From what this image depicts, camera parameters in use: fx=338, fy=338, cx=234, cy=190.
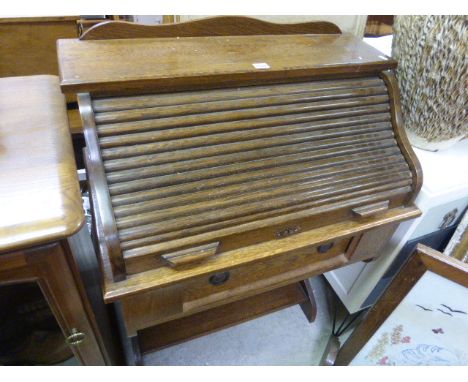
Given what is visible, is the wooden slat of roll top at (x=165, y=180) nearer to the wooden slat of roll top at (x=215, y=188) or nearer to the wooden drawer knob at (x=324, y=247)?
the wooden slat of roll top at (x=215, y=188)

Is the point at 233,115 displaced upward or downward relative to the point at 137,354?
upward

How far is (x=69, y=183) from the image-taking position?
1.85 feet

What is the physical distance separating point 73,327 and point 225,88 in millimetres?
601

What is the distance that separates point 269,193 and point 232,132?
15cm

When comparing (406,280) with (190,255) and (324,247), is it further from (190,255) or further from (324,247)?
(190,255)

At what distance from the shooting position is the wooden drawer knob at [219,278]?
0.80 metres

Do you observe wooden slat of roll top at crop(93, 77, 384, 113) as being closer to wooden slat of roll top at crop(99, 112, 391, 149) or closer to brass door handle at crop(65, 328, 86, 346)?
wooden slat of roll top at crop(99, 112, 391, 149)

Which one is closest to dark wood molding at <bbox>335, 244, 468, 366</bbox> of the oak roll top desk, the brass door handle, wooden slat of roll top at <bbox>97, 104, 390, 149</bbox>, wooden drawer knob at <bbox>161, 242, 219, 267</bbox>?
the oak roll top desk

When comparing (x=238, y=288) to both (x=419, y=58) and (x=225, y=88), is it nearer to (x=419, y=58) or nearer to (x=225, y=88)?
(x=225, y=88)

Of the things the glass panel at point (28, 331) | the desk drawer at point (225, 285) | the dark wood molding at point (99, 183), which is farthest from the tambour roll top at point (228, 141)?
the glass panel at point (28, 331)

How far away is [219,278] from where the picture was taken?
809 millimetres

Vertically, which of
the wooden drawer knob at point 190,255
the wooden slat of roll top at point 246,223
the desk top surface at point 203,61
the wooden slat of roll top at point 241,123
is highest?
the desk top surface at point 203,61

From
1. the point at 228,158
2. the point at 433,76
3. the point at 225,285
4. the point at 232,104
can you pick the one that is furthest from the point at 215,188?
the point at 433,76
